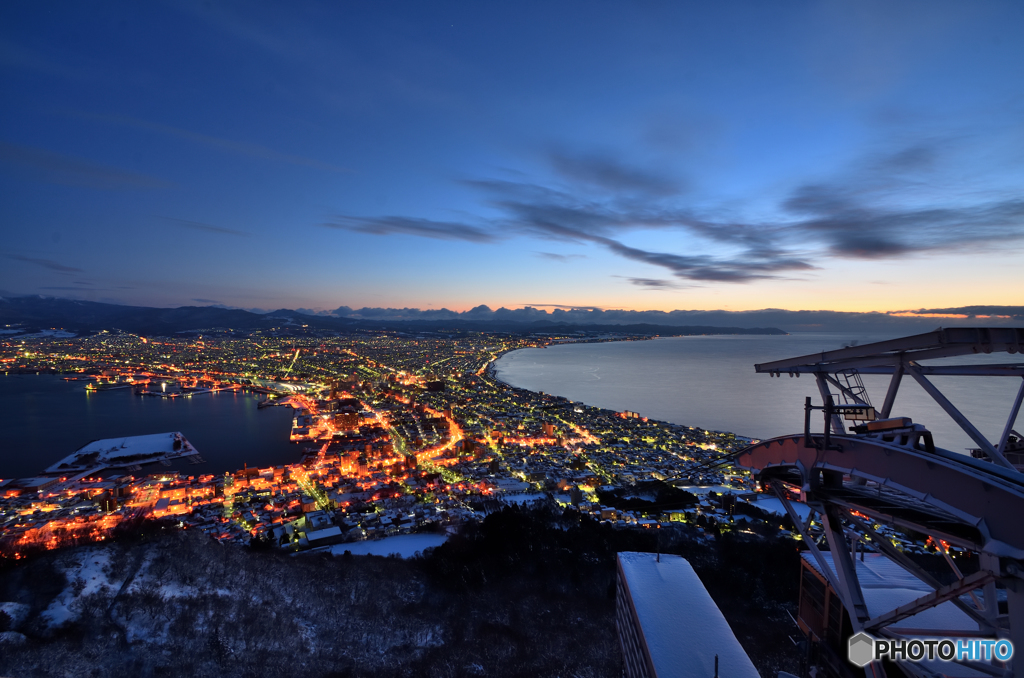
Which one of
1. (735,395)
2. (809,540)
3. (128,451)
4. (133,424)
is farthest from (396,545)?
(735,395)

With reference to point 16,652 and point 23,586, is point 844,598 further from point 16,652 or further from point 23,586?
point 23,586

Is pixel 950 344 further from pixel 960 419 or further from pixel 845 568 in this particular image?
pixel 845 568

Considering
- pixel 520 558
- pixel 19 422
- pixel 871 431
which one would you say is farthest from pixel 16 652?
pixel 19 422

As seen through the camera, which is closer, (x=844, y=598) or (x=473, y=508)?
(x=844, y=598)

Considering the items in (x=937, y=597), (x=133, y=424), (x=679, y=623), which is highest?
(x=937, y=597)

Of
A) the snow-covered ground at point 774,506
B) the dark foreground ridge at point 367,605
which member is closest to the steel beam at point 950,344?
the dark foreground ridge at point 367,605

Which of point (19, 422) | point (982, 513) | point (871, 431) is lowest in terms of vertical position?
point (19, 422)
